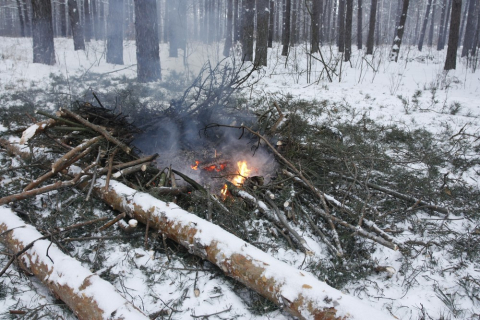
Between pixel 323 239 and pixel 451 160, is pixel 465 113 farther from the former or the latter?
pixel 323 239

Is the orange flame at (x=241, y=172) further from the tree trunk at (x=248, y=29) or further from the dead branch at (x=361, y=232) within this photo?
the tree trunk at (x=248, y=29)

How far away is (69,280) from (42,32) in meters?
11.0

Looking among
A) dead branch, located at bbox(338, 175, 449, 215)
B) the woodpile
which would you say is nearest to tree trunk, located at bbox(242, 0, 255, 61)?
the woodpile

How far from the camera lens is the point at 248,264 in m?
2.37

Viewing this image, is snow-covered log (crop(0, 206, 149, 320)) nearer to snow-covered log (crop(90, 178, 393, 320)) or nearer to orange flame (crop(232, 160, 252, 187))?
snow-covered log (crop(90, 178, 393, 320))

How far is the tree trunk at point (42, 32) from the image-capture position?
33.2ft

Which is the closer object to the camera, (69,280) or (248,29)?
(69,280)

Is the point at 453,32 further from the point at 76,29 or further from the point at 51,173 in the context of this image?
the point at 76,29

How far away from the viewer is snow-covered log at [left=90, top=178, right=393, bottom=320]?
1.98 metres

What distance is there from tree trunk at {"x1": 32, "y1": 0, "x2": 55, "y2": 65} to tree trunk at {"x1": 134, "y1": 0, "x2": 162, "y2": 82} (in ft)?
12.3

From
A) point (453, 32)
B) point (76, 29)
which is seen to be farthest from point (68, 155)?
point (76, 29)

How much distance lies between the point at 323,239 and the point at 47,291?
254 cm

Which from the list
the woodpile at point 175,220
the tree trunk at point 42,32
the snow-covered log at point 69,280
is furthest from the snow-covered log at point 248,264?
the tree trunk at point 42,32

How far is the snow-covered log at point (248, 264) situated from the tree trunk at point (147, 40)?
6.54 m
